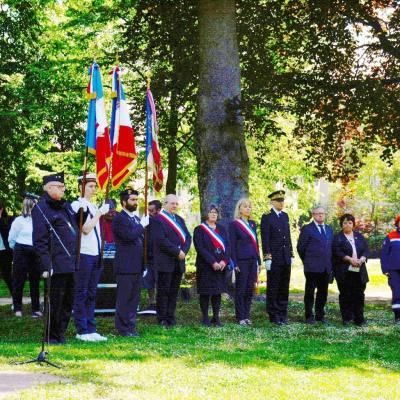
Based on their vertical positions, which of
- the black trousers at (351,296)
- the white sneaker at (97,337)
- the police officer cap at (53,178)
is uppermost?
the police officer cap at (53,178)

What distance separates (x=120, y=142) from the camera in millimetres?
12094

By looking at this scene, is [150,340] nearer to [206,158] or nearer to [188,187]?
[206,158]

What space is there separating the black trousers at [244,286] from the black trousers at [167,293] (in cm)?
103

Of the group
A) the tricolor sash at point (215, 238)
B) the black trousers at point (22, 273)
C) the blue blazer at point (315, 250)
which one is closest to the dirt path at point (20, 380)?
the tricolor sash at point (215, 238)

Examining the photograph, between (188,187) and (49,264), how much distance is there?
772 inches

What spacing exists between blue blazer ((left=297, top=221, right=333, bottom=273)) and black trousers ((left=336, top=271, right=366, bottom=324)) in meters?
0.41

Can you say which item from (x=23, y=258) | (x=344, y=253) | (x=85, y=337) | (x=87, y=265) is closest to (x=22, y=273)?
(x=23, y=258)

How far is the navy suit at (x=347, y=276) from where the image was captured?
13141 millimetres

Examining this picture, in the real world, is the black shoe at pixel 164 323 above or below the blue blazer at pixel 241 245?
below

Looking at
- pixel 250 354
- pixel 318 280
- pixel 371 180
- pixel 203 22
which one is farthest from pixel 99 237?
pixel 371 180

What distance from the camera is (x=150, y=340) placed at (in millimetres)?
10352

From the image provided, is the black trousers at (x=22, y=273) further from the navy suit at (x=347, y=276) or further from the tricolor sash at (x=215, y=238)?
the navy suit at (x=347, y=276)

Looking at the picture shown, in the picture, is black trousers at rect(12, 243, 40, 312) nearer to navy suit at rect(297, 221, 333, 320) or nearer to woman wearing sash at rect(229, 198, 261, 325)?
woman wearing sash at rect(229, 198, 261, 325)

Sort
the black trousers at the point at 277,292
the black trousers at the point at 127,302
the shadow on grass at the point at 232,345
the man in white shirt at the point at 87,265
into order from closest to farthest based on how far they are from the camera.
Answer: the shadow on grass at the point at 232,345 → the man in white shirt at the point at 87,265 → the black trousers at the point at 127,302 → the black trousers at the point at 277,292
